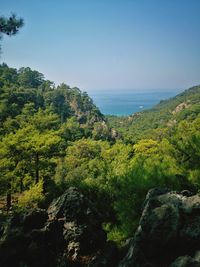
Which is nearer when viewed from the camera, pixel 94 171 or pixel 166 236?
pixel 166 236

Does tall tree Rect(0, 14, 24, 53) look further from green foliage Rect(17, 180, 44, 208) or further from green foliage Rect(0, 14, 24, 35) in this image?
green foliage Rect(17, 180, 44, 208)

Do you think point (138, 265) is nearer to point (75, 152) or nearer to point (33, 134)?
point (33, 134)

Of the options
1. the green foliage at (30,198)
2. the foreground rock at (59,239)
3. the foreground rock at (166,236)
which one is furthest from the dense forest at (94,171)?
the foreground rock at (166,236)

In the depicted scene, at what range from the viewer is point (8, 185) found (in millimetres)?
17156

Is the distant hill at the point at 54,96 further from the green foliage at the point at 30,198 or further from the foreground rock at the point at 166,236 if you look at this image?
the foreground rock at the point at 166,236

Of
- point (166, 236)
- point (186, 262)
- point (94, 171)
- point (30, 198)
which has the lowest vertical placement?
point (94, 171)

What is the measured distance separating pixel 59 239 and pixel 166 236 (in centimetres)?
351

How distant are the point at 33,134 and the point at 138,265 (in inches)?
604

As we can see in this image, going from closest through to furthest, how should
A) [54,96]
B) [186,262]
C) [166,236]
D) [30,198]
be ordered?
[186,262], [166,236], [30,198], [54,96]

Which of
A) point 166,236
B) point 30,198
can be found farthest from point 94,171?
point 166,236

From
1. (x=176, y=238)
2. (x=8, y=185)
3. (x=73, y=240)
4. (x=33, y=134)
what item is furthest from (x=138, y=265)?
(x=33, y=134)

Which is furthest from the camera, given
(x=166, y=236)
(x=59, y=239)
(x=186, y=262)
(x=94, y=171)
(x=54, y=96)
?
(x=54, y=96)

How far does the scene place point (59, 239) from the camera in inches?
341

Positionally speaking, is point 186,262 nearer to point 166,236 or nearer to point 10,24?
point 166,236
